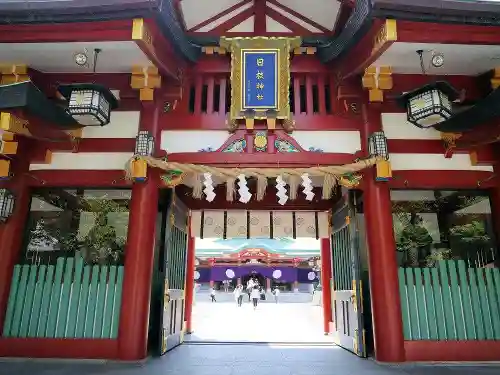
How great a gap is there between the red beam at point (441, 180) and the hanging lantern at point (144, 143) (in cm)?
419

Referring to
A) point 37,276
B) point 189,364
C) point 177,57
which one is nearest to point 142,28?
point 177,57

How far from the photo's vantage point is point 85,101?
544 centimetres

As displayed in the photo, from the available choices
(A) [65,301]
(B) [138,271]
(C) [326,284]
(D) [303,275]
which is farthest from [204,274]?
(B) [138,271]

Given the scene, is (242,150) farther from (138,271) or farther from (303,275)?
(303,275)

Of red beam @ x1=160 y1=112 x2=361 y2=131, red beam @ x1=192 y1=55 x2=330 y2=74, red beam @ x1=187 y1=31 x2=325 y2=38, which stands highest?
red beam @ x1=187 y1=31 x2=325 y2=38

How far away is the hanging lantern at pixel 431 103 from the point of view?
17.1 ft

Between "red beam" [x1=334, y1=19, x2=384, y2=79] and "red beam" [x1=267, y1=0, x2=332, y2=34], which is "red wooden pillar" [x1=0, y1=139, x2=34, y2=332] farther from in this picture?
"red beam" [x1=334, y1=19, x2=384, y2=79]

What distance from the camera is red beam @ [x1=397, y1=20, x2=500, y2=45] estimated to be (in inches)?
206

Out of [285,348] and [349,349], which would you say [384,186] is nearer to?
[349,349]

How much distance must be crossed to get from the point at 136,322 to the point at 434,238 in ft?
18.8

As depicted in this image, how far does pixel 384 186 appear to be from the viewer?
20.1 ft

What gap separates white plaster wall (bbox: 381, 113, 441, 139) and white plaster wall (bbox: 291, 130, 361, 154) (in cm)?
57

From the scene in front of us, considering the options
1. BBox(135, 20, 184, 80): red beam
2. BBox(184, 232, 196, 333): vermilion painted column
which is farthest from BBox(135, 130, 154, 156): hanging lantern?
BBox(184, 232, 196, 333): vermilion painted column

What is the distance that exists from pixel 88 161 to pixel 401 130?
226 inches
